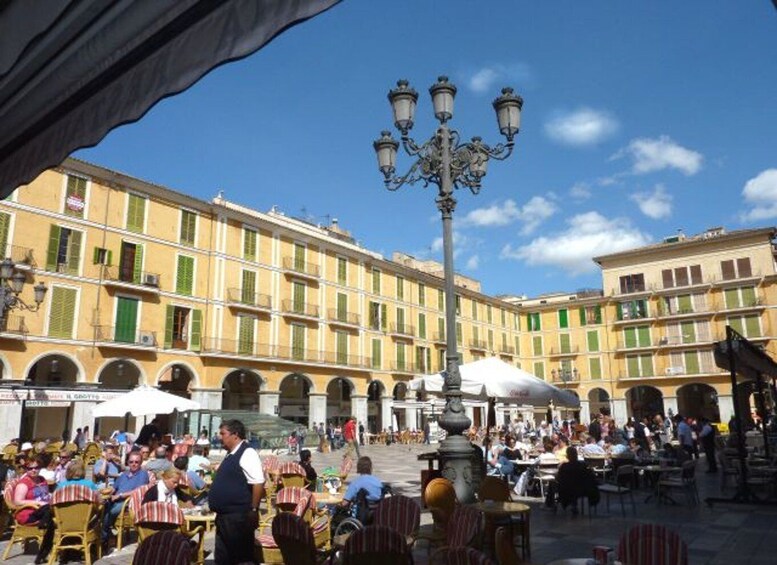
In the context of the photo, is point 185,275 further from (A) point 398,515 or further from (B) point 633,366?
(B) point 633,366

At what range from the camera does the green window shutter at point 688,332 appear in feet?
144

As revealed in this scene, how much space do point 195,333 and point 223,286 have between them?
2.82 meters

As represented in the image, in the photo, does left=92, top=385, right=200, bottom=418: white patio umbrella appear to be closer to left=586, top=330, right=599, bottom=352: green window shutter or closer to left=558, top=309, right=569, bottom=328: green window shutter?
left=586, top=330, right=599, bottom=352: green window shutter

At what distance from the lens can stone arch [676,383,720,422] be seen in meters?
45.7

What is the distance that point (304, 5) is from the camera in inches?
48.8

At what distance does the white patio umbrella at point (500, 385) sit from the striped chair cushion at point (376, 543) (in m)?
5.92

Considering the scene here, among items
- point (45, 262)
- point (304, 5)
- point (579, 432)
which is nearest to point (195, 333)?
point (45, 262)

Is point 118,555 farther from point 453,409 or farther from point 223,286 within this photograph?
point 223,286

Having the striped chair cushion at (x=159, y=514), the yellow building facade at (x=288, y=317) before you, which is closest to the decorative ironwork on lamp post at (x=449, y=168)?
the striped chair cushion at (x=159, y=514)

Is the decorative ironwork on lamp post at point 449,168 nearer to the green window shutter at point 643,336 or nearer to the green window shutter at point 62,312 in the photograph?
the green window shutter at point 62,312

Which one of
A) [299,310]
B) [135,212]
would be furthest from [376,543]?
[299,310]

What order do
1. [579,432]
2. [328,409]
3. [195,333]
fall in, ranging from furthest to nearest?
[328,409] → [195,333] → [579,432]

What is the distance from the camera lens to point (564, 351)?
166 ft

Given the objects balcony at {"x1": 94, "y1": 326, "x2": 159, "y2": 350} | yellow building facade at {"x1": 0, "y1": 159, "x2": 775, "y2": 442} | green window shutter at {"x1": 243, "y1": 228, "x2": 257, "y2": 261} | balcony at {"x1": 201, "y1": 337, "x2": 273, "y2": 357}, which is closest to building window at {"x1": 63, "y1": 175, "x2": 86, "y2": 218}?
yellow building facade at {"x1": 0, "y1": 159, "x2": 775, "y2": 442}
